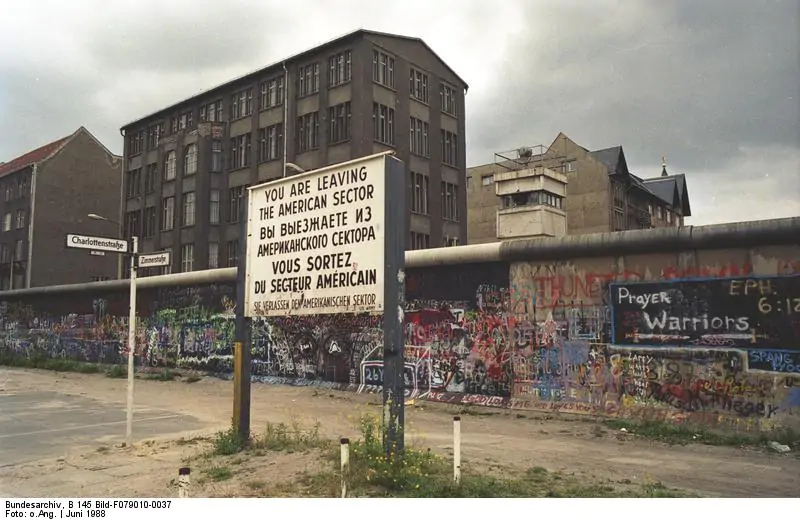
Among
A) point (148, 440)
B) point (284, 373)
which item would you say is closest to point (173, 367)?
point (284, 373)

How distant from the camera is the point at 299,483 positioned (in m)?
6.83

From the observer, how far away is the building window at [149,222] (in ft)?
165

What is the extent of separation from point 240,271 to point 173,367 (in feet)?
51.6

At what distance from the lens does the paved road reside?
974 cm

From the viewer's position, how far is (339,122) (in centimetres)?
3969

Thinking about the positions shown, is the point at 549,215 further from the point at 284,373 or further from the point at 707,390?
the point at 707,390

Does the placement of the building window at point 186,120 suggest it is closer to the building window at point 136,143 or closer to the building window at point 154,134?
the building window at point 154,134

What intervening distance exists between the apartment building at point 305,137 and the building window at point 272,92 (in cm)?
7

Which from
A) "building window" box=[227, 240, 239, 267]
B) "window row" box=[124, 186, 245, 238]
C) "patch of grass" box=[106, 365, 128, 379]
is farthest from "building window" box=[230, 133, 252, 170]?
"patch of grass" box=[106, 365, 128, 379]

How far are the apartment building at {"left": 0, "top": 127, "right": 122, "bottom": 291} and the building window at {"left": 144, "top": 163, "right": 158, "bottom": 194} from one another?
6322 millimetres

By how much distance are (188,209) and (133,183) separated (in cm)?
875

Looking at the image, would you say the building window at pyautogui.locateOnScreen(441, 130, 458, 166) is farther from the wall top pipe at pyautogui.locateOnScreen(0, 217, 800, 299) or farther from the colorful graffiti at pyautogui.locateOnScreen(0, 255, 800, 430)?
the wall top pipe at pyautogui.locateOnScreen(0, 217, 800, 299)

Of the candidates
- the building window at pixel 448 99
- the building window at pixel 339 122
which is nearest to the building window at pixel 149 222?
the building window at pixel 339 122

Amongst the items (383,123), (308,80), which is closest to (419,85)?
(383,123)
